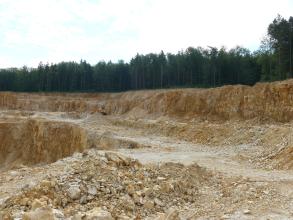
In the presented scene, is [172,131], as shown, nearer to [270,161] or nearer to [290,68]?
[270,161]

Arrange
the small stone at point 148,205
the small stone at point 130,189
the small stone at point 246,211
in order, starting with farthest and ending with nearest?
the small stone at point 130,189 < the small stone at point 148,205 < the small stone at point 246,211

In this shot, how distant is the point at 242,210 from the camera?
910cm

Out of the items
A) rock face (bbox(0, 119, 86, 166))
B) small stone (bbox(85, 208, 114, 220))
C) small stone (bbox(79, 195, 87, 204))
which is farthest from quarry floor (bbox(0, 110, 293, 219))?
rock face (bbox(0, 119, 86, 166))

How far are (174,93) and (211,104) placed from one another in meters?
6.42

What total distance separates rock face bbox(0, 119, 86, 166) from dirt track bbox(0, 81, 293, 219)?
9 centimetres

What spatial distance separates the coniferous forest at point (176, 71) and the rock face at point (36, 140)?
22.0 meters

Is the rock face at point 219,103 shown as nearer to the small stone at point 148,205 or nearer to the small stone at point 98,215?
the small stone at point 148,205

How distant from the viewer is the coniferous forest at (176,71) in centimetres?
4440

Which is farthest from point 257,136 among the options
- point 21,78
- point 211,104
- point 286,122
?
point 21,78

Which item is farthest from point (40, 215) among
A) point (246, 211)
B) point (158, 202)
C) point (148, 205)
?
point (246, 211)

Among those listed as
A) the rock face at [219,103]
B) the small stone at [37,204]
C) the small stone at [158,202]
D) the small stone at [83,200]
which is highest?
the rock face at [219,103]

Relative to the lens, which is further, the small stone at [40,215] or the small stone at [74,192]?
the small stone at [74,192]

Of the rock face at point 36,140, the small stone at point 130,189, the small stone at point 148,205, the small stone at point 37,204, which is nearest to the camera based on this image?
the small stone at point 37,204

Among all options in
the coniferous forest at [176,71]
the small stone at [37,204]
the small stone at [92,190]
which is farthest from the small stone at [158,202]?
the coniferous forest at [176,71]
